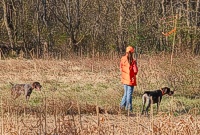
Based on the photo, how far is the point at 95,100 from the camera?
1430cm

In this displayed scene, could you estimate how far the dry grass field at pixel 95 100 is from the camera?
25.4 feet

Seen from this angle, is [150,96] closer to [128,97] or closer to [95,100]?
[128,97]

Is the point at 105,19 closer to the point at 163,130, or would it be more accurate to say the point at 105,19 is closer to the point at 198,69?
the point at 198,69

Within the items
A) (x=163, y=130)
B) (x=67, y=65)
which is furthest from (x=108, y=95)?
(x=67, y=65)

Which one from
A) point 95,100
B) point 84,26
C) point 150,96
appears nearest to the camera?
point 150,96

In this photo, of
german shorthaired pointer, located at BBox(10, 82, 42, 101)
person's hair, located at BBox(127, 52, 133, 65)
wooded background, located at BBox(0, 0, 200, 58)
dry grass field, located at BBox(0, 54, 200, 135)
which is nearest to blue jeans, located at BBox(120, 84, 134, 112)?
dry grass field, located at BBox(0, 54, 200, 135)

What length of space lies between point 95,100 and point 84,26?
1118 inches

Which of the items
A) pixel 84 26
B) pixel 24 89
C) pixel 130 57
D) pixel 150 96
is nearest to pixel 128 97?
pixel 150 96

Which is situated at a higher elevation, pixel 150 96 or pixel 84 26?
pixel 84 26

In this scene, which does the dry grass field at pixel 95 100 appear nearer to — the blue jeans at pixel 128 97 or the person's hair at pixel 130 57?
the blue jeans at pixel 128 97

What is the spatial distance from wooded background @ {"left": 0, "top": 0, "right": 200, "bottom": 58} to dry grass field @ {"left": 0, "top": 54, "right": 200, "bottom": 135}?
789 centimetres

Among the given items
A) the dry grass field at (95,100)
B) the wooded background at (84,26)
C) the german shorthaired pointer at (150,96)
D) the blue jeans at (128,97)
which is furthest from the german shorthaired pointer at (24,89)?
the wooded background at (84,26)

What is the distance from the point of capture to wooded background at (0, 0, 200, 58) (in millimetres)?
34716

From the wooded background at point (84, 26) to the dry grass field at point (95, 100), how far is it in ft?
25.9
